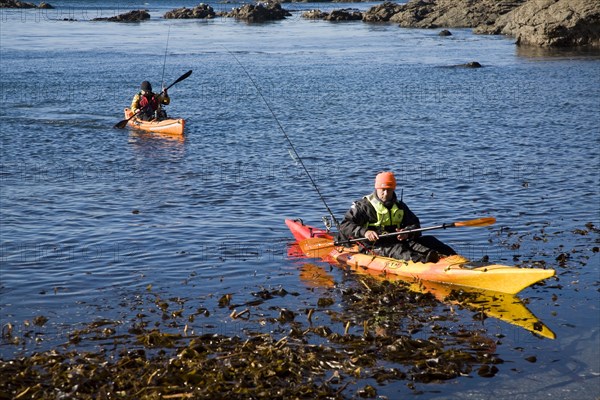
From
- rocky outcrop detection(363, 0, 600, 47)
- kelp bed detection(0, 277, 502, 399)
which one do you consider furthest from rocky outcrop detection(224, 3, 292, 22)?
kelp bed detection(0, 277, 502, 399)

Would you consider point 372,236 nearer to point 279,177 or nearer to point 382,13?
point 279,177

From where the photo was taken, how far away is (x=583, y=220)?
1812cm

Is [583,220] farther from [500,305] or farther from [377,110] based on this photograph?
[377,110]

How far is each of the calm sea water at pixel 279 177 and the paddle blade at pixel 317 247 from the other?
1.67 feet

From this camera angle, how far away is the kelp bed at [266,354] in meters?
9.99

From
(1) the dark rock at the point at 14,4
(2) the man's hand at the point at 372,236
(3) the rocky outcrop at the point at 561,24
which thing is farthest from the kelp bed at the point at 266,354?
(1) the dark rock at the point at 14,4

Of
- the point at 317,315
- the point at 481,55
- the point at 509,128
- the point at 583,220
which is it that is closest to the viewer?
the point at 317,315

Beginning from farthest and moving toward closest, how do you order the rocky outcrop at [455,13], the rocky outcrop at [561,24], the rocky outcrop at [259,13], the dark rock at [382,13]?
1. the rocky outcrop at [259,13]
2. the dark rock at [382,13]
3. the rocky outcrop at [455,13]
4. the rocky outcrop at [561,24]

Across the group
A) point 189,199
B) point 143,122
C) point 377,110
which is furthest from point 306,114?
point 189,199

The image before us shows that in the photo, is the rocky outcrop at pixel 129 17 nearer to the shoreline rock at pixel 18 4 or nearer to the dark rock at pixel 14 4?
the shoreline rock at pixel 18 4

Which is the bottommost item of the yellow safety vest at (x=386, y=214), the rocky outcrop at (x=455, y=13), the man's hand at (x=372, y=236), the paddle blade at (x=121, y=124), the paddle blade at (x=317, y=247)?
the paddle blade at (x=121, y=124)

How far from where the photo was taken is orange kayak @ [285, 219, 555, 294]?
43.4ft

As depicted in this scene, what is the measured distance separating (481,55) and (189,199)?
3445 centimetres

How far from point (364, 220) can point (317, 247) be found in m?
1.29
